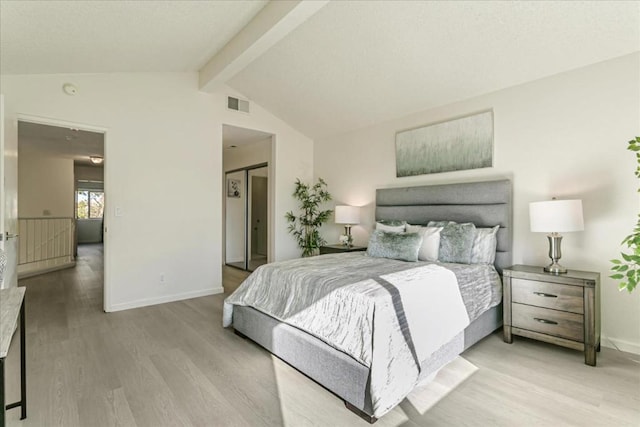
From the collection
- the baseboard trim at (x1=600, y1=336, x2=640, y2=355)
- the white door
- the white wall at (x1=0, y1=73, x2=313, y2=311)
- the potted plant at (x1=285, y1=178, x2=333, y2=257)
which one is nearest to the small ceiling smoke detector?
the white wall at (x1=0, y1=73, x2=313, y2=311)

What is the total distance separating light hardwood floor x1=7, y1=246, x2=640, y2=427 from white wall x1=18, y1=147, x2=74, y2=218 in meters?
5.17

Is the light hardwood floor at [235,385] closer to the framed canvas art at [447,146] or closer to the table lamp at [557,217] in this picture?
the table lamp at [557,217]

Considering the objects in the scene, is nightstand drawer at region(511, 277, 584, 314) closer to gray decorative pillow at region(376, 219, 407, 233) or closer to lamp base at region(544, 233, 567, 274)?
lamp base at region(544, 233, 567, 274)

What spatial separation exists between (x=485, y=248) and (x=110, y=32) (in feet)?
13.2

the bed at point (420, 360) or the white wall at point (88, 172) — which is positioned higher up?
the white wall at point (88, 172)

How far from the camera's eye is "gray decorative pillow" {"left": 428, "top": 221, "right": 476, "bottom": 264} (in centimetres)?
317

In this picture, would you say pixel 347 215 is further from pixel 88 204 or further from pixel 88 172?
pixel 88 204

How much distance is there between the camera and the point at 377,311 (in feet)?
5.94

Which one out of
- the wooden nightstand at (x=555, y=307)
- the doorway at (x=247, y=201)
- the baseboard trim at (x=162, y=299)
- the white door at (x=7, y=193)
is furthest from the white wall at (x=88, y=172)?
the wooden nightstand at (x=555, y=307)

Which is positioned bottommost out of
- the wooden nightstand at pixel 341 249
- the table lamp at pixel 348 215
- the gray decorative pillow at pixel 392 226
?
the wooden nightstand at pixel 341 249

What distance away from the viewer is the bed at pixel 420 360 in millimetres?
1830

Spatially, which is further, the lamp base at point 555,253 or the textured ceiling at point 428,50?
the lamp base at point 555,253

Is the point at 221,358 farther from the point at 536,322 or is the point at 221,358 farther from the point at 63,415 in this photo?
the point at 536,322

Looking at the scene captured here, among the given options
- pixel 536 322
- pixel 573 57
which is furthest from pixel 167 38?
pixel 536 322
